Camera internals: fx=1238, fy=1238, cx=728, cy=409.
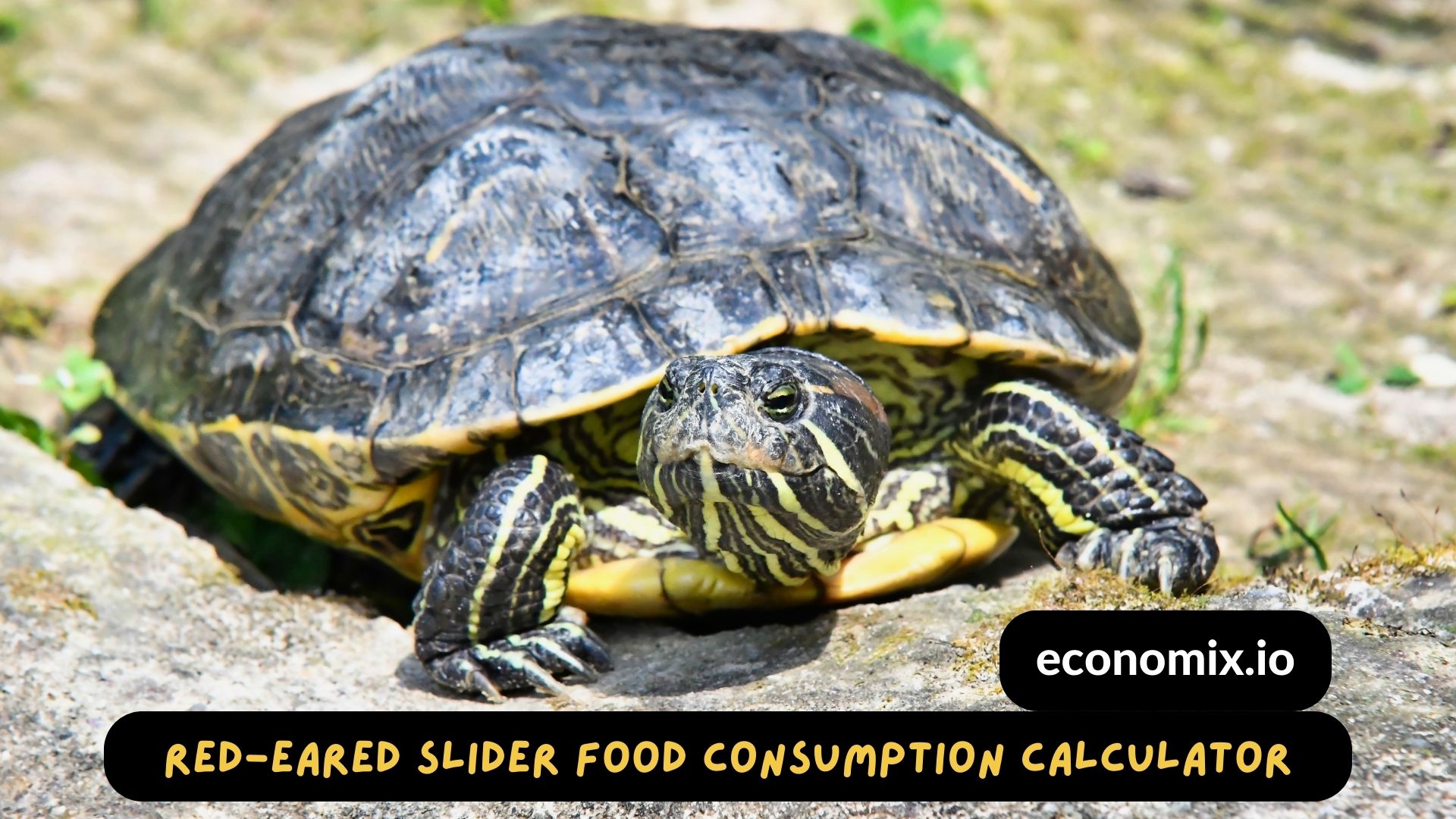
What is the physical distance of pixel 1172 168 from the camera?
8203 millimetres

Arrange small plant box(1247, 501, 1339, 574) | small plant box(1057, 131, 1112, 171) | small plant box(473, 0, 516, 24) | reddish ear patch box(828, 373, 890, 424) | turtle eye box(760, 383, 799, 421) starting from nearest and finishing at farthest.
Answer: turtle eye box(760, 383, 799, 421) < reddish ear patch box(828, 373, 890, 424) < small plant box(1247, 501, 1339, 574) < small plant box(1057, 131, 1112, 171) < small plant box(473, 0, 516, 24)

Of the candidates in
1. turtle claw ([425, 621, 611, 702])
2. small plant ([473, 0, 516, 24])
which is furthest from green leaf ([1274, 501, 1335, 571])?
small plant ([473, 0, 516, 24])

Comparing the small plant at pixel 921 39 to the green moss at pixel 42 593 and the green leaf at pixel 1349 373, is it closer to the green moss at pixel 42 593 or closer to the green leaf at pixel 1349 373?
the green leaf at pixel 1349 373

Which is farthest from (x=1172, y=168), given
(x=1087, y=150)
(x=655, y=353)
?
(x=655, y=353)

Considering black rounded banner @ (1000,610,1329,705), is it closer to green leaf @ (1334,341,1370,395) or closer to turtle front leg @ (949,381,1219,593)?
turtle front leg @ (949,381,1219,593)

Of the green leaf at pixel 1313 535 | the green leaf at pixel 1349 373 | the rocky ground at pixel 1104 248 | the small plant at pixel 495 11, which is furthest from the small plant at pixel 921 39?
the green leaf at pixel 1313 535

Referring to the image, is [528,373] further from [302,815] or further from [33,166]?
[33,166]

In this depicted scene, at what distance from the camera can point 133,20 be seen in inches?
356

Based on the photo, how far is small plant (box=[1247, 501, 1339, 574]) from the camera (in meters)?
4.68

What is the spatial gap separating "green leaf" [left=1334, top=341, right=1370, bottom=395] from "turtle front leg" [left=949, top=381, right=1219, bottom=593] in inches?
92.4

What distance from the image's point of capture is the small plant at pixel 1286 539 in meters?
4.68

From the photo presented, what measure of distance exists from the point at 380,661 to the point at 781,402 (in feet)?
5.77

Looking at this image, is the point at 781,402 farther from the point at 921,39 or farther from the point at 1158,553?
the point at 921,39

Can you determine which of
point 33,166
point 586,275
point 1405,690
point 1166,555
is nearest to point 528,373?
point 586,275
